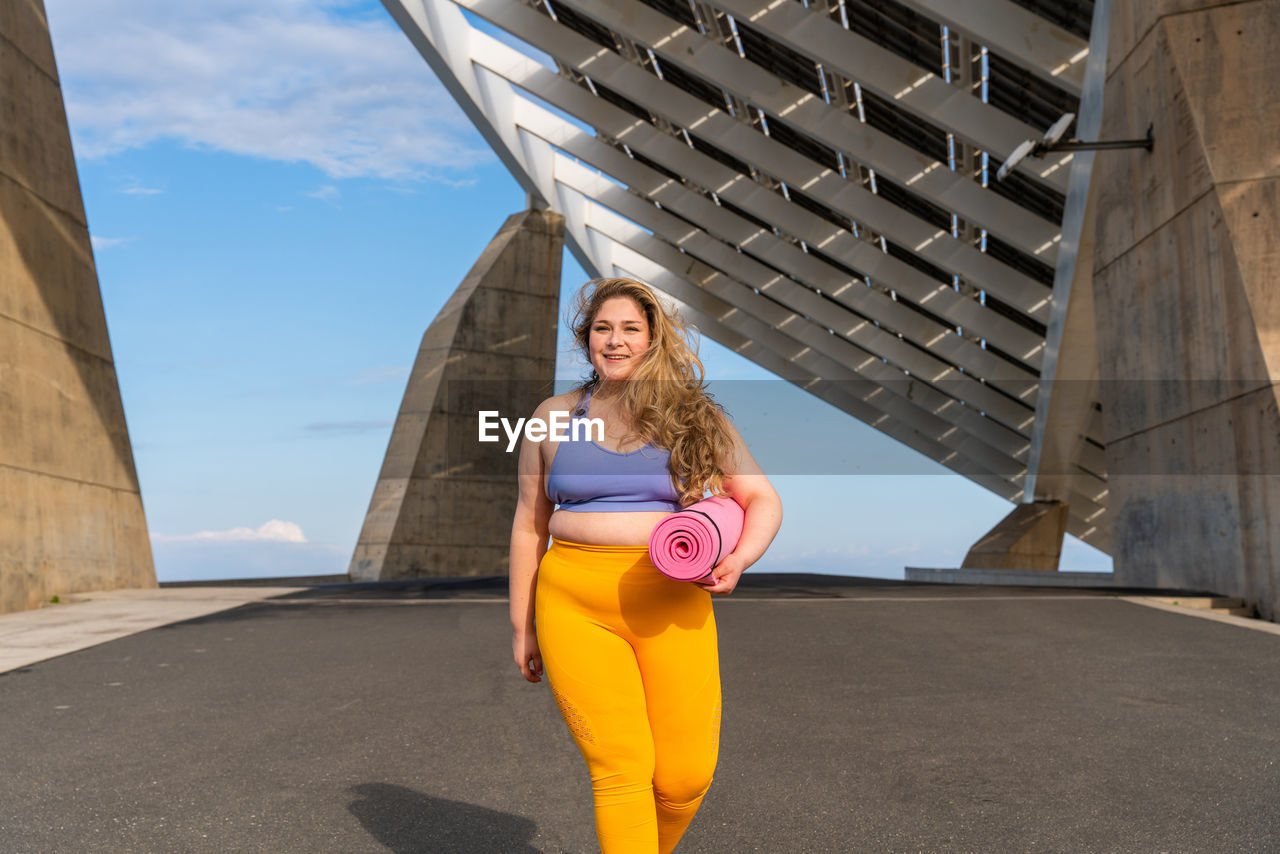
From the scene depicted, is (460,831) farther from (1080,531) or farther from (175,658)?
(1080,531)

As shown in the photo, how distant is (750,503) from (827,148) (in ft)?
71.7

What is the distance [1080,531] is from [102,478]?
38.4 metres

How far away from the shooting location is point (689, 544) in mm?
2191

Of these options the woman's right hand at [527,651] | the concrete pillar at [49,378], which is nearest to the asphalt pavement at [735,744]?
the woman's right hand at [527,651]

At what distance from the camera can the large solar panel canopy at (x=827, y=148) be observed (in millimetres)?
17406

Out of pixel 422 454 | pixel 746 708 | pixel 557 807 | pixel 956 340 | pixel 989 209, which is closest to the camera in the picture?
pixel 557 807

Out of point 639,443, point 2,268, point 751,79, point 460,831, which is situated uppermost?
point 751,79

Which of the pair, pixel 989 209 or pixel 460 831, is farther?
pixel 989 209

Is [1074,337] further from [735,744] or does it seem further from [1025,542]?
[735,744]

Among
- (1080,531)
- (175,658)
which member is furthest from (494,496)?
(1080,531)

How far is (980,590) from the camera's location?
12.3 metres

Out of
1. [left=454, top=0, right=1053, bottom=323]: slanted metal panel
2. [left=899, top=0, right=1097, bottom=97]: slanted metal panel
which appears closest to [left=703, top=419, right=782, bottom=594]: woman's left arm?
[left=899, top=0, right=1097, bottom=97]: slanted metal panel

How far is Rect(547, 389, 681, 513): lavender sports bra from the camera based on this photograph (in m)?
2.39

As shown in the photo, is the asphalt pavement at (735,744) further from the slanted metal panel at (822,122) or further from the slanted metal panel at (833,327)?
the slanted metal panel at (833,327)
